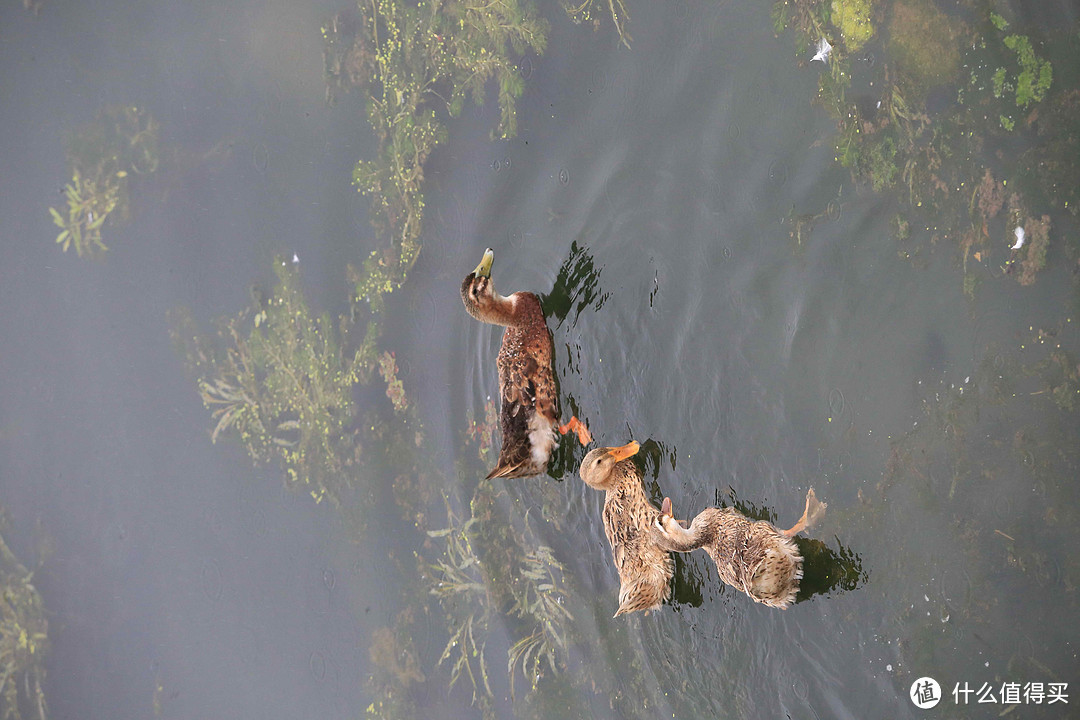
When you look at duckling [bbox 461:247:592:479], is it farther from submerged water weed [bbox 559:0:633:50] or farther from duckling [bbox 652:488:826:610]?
submerged water weed [bbox 559:0:633:50]

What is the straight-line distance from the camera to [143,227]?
2342 mm

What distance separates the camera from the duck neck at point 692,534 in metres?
1.54

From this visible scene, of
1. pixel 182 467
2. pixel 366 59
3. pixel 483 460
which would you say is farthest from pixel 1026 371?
pixel 182 467

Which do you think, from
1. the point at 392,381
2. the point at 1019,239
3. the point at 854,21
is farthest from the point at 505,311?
the point at 1019,239

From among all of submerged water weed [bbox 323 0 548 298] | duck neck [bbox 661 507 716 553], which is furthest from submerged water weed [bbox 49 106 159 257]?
duck neck [bbox 661 507 716 553]

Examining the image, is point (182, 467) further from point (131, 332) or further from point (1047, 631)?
point (1047, 631)

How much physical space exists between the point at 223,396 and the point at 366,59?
3.19ft

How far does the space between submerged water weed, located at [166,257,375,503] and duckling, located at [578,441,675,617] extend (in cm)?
73

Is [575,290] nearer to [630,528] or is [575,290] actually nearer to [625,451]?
[625,451]

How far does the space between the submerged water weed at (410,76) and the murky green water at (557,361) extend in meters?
0.02

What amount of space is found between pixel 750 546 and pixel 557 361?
573mm

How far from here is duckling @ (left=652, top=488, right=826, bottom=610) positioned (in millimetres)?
1438

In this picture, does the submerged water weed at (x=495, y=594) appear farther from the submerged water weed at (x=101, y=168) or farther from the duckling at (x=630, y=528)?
the submerged water weed at (x=101, y=168)

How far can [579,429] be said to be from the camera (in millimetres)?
1790
